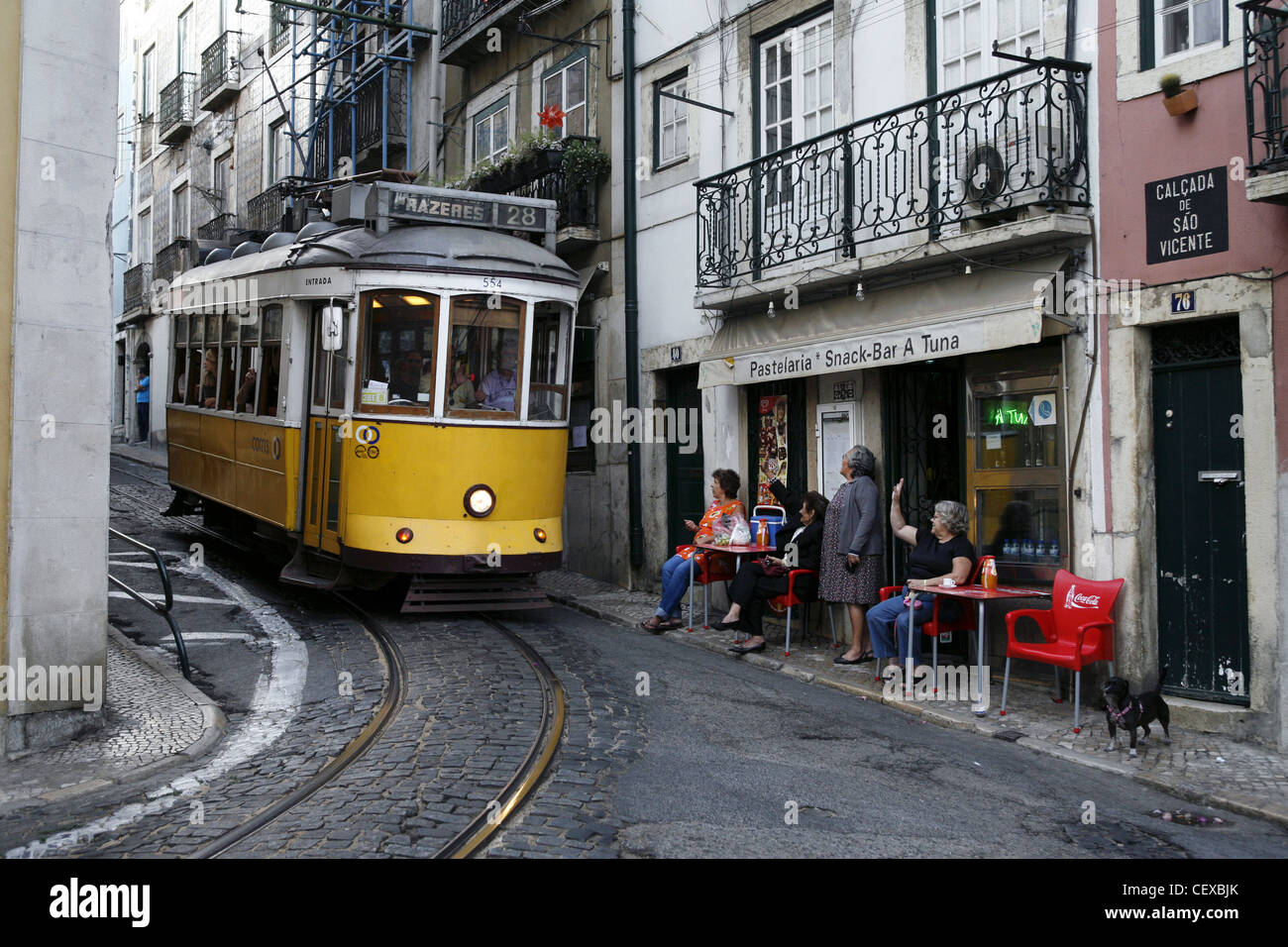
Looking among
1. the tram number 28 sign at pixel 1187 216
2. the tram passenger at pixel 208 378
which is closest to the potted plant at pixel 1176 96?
the tram number 28 sign at pixel 1187 216

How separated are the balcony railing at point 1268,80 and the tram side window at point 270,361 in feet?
26.3

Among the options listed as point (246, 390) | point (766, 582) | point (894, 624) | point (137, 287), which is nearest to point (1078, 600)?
point (894, 624)

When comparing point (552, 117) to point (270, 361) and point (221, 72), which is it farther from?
point (221, 72)

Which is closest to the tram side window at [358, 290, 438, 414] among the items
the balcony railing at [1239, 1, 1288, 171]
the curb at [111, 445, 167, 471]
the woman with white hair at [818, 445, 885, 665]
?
the woman with white hair at [818, 445, 885, 665]

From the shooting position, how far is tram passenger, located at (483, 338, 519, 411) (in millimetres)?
10625

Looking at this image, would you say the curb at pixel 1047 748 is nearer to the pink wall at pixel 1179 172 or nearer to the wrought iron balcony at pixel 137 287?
the pink wall at pixel 1179 172

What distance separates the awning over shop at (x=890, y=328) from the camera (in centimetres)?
905

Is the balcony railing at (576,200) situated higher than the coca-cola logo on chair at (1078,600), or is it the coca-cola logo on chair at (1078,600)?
the balcony railing at (576,200)

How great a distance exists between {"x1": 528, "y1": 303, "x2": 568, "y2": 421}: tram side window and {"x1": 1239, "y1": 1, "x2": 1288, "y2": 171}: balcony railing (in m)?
5.71

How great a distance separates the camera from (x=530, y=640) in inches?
396

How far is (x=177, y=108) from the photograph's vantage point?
32.2m

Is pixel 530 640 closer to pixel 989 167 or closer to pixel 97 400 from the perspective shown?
pixel 97 400

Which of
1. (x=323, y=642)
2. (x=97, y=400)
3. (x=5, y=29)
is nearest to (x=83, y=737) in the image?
(x=97, y=400)

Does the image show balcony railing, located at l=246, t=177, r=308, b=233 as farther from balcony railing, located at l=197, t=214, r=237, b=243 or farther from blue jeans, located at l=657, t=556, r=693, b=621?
blue jeans, located at l=657, t=556, r=693, b=621
